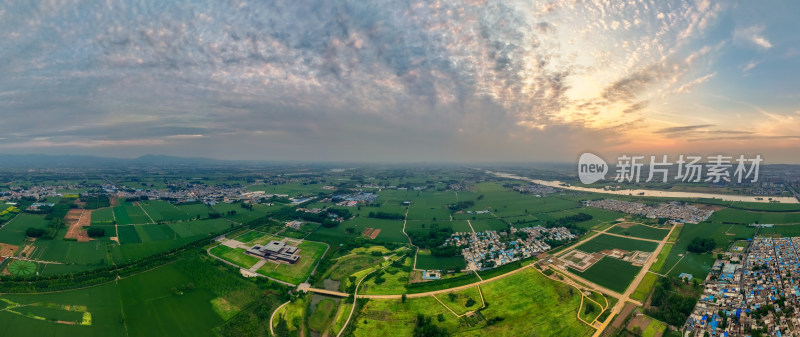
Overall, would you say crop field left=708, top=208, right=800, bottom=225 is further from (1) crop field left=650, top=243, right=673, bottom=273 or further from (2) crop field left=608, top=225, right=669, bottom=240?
(1) crop field left=650, top=243, right=673, bottom=273

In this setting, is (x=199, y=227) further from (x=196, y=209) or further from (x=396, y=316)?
(x=396, y=316)

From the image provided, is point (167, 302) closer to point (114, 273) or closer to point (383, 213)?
point (114, 273)

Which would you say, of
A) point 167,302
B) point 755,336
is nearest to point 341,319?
point 167,302

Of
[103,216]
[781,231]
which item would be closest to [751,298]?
[781,231]

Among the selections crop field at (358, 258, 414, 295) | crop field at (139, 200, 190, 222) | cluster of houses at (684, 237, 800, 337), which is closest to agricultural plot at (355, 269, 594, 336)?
crop field at (358, 258, 414, 295)

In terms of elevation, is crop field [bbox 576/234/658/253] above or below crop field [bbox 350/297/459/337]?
above

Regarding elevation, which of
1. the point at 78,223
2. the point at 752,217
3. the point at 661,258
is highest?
the point at 752,217
